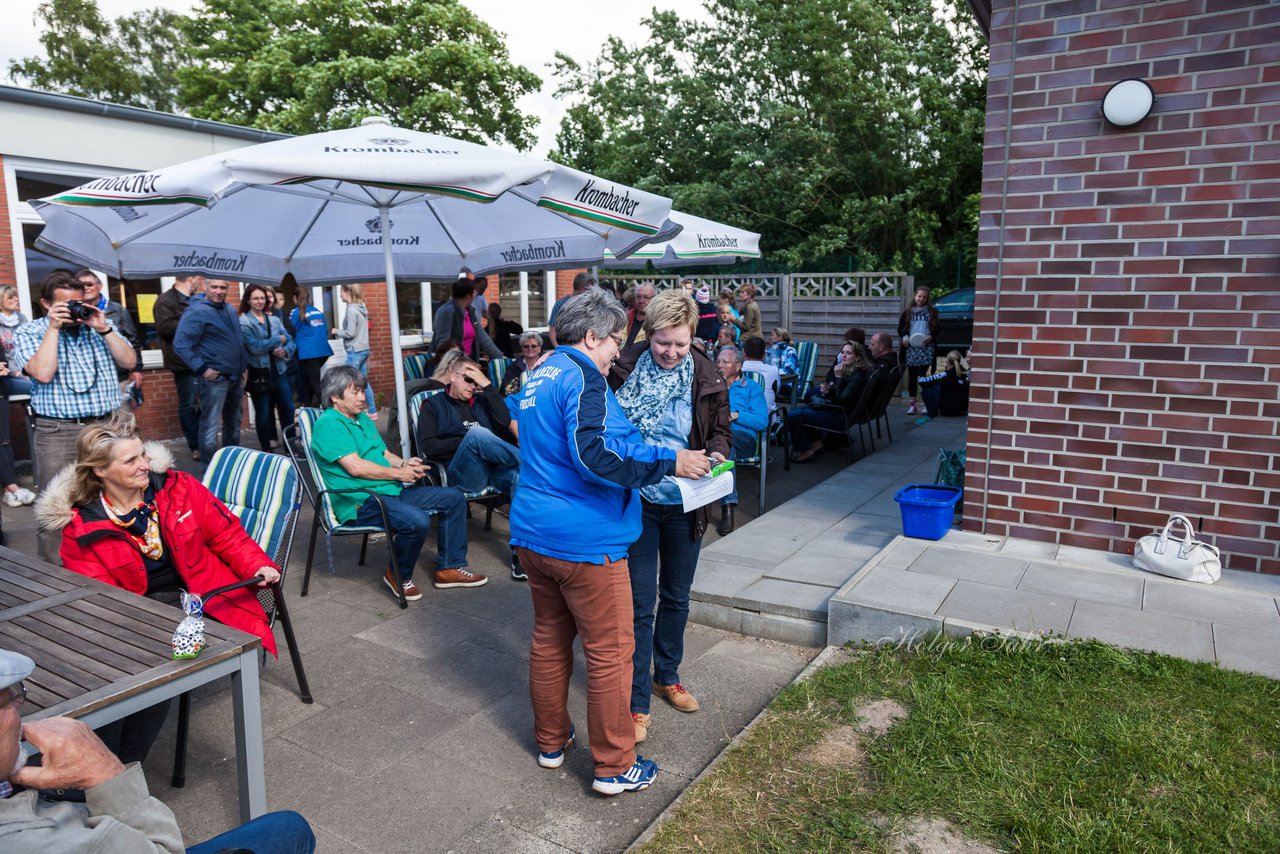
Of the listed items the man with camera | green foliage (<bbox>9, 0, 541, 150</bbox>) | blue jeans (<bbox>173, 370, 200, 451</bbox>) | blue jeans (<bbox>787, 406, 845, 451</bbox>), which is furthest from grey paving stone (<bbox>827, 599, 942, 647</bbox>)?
green foliage (<bbox>9, 0, 541, 150</bbox>)

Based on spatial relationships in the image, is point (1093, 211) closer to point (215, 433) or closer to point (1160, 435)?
point (1160, 435)

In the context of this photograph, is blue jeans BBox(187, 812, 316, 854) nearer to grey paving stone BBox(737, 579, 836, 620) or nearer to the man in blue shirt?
grey paving stone BBox(737, 579, 836, 620)

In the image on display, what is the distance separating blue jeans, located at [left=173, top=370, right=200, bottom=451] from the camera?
7.92m

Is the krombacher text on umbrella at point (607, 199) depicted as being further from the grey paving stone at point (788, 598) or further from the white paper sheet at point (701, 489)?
the white paper sheet at point (701, 489)

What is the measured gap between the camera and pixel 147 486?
3275mm

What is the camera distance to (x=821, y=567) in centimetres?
486

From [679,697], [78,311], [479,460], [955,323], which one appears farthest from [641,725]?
[955,323]

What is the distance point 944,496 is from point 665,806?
9.58 feet

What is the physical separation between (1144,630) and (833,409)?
4.72m

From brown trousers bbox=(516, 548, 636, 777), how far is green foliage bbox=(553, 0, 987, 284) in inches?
589

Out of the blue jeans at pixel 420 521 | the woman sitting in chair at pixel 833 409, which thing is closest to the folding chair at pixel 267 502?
the blue jeans at pixel 420 521

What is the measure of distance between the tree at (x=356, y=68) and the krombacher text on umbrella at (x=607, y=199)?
19723 mm

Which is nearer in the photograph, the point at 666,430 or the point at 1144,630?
the point at 666,430

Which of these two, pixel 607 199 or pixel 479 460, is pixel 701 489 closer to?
pixel 607 199
